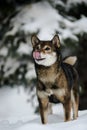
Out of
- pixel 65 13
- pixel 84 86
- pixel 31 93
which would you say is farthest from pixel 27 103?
pixel 65 13

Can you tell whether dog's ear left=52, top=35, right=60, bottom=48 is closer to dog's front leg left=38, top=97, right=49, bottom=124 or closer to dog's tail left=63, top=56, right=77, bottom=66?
dog's front leg left=38, top=97, right=49, bottom=124

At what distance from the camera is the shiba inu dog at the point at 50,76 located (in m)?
4.34

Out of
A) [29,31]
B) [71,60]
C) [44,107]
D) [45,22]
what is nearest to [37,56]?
[44,107]

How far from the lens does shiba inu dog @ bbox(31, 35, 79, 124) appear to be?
4.34 meters

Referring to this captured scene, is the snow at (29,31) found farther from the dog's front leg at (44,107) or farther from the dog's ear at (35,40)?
the dog's ear at (35,40)

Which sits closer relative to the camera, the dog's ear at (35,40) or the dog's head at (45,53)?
the dog's head at (45,53)

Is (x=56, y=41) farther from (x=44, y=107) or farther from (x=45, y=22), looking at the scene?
(x=45, y=22)

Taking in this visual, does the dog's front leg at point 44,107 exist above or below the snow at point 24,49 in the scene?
above

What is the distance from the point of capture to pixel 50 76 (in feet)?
14.4

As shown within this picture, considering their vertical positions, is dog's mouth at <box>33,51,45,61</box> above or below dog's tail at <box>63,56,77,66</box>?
above

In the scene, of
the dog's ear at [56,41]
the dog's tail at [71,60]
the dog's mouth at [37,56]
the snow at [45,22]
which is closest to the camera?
the dog's mouth at [37,56]

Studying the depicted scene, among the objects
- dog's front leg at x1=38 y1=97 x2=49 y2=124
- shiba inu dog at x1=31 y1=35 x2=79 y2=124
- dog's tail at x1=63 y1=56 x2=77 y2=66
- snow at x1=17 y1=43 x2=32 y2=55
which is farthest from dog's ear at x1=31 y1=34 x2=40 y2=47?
snow at x1=17 y1=43 x2=32 y2=55

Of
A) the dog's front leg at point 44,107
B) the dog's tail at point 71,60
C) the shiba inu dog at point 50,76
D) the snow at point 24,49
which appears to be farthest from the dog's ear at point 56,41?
the snow at point 24,49

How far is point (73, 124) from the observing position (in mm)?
4320
